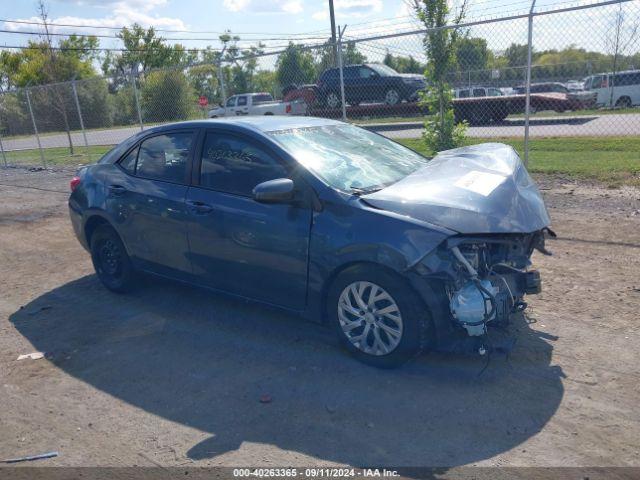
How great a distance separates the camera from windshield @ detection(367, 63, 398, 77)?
16487mm

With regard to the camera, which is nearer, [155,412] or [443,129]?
[155,412]

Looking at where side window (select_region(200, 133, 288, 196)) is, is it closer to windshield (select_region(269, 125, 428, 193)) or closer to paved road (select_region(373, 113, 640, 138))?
windshield (select_region(269, 125, 428, 193))

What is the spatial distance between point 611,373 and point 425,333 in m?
1.25

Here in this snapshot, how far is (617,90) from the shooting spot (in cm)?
2028

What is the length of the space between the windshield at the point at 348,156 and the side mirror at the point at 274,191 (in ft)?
0.90

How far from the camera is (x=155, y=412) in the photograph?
154 inches

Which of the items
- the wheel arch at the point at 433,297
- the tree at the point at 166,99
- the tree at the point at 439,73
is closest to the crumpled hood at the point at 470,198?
the wheel arch at the point at 433,297

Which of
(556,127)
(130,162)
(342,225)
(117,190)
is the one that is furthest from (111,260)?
(556,127)

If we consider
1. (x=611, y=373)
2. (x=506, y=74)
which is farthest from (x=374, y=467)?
(x=506, y=74)

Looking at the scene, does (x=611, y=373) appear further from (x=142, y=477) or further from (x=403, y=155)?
(x=142, y=477)

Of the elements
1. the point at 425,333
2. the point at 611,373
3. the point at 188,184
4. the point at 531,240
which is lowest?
the point at 611,373

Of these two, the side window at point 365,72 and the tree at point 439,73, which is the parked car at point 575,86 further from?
the tree at point 439,73

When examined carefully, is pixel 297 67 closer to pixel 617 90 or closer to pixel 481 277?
pixel 481 277

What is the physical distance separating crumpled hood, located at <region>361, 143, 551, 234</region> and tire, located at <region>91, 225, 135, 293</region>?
281 centimetres
